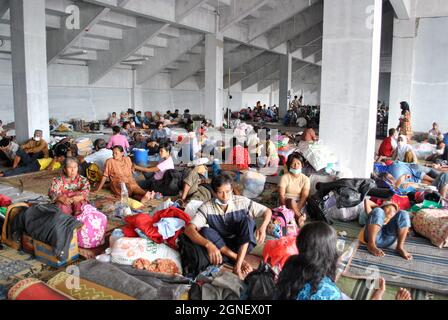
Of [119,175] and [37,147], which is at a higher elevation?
[37,147]

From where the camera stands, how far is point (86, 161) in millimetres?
7164

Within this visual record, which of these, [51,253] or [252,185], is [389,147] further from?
[51,253]

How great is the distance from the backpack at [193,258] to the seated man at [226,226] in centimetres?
6

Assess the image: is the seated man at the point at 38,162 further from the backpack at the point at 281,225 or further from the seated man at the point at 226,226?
the seated man at the point at 226,226

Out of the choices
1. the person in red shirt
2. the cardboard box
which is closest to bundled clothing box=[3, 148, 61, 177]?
the cardboard box

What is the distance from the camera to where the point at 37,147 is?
8523 millimetres

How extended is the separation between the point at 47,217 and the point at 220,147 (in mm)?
5220

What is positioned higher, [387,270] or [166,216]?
[166,216]

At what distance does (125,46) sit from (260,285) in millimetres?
12567

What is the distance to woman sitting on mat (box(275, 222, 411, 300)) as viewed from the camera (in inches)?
88.0

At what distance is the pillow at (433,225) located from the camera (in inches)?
169

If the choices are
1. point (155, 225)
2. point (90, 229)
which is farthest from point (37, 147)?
point (155, 225)

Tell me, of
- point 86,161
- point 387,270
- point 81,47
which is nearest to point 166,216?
point 387,270
